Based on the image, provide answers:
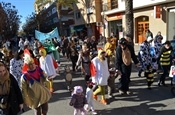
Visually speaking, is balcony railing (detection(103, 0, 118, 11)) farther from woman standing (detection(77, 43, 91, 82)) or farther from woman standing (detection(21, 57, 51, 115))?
woman standing (detection(21, 57, 51, 115))

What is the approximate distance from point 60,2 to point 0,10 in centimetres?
1283

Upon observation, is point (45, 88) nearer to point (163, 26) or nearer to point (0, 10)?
point (163, 26)

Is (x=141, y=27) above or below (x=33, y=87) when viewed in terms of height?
above

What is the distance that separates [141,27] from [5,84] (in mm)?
20437

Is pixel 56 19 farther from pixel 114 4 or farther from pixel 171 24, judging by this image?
pixel 171 24

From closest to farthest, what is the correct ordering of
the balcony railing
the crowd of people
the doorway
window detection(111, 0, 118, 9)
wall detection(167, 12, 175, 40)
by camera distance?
the crowd of people
wall detection(167, 12, 175, 40)
the doorway
window detection(111, 0, 118, 9)
the balcony railing

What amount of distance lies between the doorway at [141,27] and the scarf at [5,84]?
19218mm

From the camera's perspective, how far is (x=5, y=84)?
13.0 ft

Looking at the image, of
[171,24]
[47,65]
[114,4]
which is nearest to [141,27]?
[171,24]

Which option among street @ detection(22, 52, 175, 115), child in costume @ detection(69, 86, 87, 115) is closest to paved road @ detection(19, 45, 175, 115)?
street @ detection(22, 52, 175, 115)

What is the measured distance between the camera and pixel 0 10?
4022 cm

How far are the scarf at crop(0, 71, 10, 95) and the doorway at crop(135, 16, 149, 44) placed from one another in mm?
19218

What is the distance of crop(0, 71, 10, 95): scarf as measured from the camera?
12.9 ft

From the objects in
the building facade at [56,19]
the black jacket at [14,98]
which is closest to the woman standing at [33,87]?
the black jacket at [14,98]
